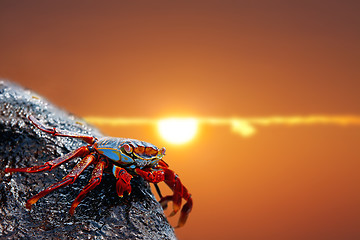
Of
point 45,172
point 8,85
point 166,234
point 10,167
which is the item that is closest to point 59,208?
point 45,172

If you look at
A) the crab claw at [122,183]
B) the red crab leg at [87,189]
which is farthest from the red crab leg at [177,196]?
the red crab leg at [87,189]

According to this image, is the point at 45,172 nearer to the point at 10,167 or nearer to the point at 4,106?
the point at 10,167

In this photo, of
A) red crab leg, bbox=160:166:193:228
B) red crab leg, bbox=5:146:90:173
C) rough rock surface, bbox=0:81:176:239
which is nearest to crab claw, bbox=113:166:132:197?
rough rock surface, bbox=0:81:176:239

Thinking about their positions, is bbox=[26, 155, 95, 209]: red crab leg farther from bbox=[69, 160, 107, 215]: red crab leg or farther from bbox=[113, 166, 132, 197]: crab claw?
bbox=[113, 166, 132, 197]: crab claw

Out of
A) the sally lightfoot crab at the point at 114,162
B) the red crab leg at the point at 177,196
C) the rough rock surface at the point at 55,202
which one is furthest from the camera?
the red crab leg at the point at 177,196

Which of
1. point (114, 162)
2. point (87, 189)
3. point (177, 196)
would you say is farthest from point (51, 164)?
point (177, 196)

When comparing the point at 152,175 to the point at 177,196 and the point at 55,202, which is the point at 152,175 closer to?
the point at 177,196

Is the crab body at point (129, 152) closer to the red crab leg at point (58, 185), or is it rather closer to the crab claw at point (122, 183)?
the crab claw at point (122, 183)
